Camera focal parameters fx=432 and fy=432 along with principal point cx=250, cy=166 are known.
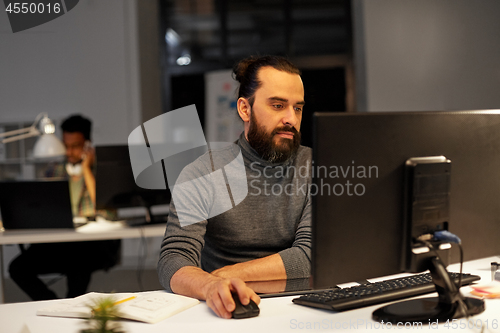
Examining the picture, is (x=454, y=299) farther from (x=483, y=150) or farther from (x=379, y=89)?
(x=379, y=89)

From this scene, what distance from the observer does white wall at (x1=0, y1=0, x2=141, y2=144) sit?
4.79 m

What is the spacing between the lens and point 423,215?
2.68 ft

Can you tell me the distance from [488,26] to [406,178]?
4.48 metres

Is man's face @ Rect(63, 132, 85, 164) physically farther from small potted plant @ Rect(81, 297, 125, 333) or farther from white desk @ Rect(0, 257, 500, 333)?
small potted plant @ Rect(81, 297, 125, 333)

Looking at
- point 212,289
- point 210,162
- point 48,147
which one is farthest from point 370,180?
point 48,147

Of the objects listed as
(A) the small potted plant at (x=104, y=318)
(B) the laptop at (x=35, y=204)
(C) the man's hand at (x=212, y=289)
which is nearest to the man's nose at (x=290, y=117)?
(C) the man's hand at (x=212, y=289)

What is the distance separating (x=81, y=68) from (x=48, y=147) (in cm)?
222

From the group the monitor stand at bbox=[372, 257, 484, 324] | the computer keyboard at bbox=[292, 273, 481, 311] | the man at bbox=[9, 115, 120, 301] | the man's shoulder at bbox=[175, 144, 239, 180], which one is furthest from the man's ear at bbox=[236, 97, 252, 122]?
the man at bbox=[9, 115, 120, 301]

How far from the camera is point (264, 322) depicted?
860mm

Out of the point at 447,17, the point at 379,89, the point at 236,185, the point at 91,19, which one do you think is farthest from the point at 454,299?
the point at 91,19

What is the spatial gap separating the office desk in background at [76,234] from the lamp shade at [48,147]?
0.59 m

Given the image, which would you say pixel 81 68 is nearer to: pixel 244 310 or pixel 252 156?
pixel 252 156

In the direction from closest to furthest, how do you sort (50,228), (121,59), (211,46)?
(50,228) → (121,59) → (211,46)

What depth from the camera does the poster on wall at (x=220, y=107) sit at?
4.88 m
